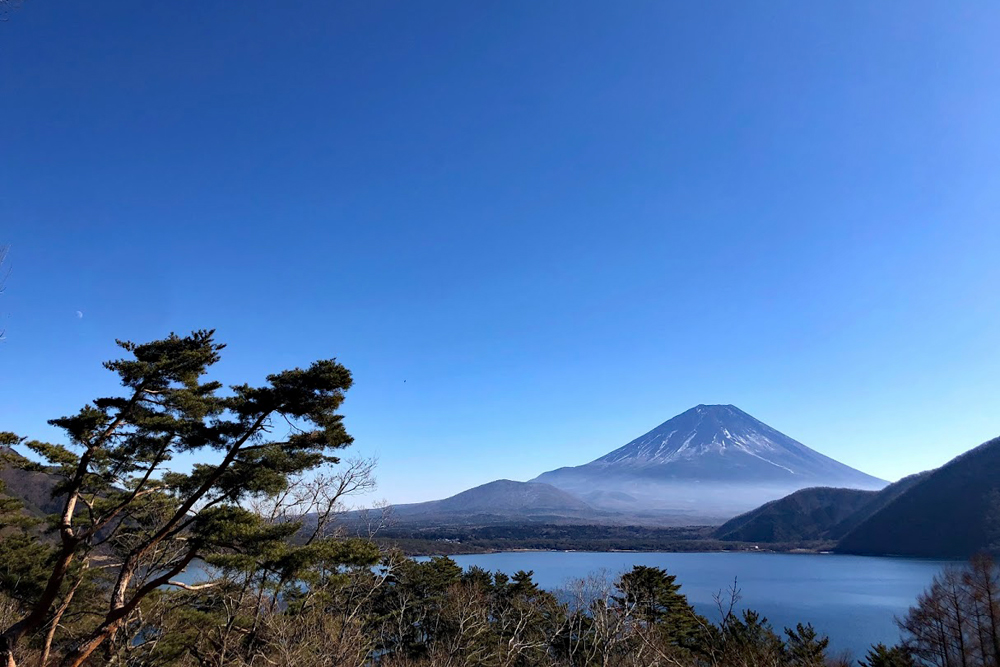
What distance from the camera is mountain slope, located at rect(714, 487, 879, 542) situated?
9206 cm

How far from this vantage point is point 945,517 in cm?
6469

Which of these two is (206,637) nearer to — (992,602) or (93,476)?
(93,476)

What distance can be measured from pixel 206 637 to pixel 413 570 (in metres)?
8.86

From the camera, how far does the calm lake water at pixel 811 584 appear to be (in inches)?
1148

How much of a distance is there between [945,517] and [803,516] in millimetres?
32784

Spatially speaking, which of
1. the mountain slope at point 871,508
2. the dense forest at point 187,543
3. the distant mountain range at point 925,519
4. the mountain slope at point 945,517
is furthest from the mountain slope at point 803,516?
the dense forest at point 187,543

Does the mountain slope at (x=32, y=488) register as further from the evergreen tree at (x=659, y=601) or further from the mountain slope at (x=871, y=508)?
the mountain slope at (x=871, y=508)

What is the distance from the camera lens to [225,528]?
6.41 metres

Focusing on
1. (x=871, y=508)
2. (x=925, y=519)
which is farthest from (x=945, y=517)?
(x=871, y=508)

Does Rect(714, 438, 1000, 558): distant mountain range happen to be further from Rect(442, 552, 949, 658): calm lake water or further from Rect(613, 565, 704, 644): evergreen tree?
Rect(613, 565, 704, 644): evergreen tree

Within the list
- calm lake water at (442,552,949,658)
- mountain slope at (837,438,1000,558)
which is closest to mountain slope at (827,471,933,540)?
mountain slope at (837,438,1000,558)

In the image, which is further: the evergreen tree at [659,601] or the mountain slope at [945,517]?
the mountain slope at [945,517]

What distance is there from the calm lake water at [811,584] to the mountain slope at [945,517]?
4.30 metres

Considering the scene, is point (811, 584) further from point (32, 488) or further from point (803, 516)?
point (32, 488)
